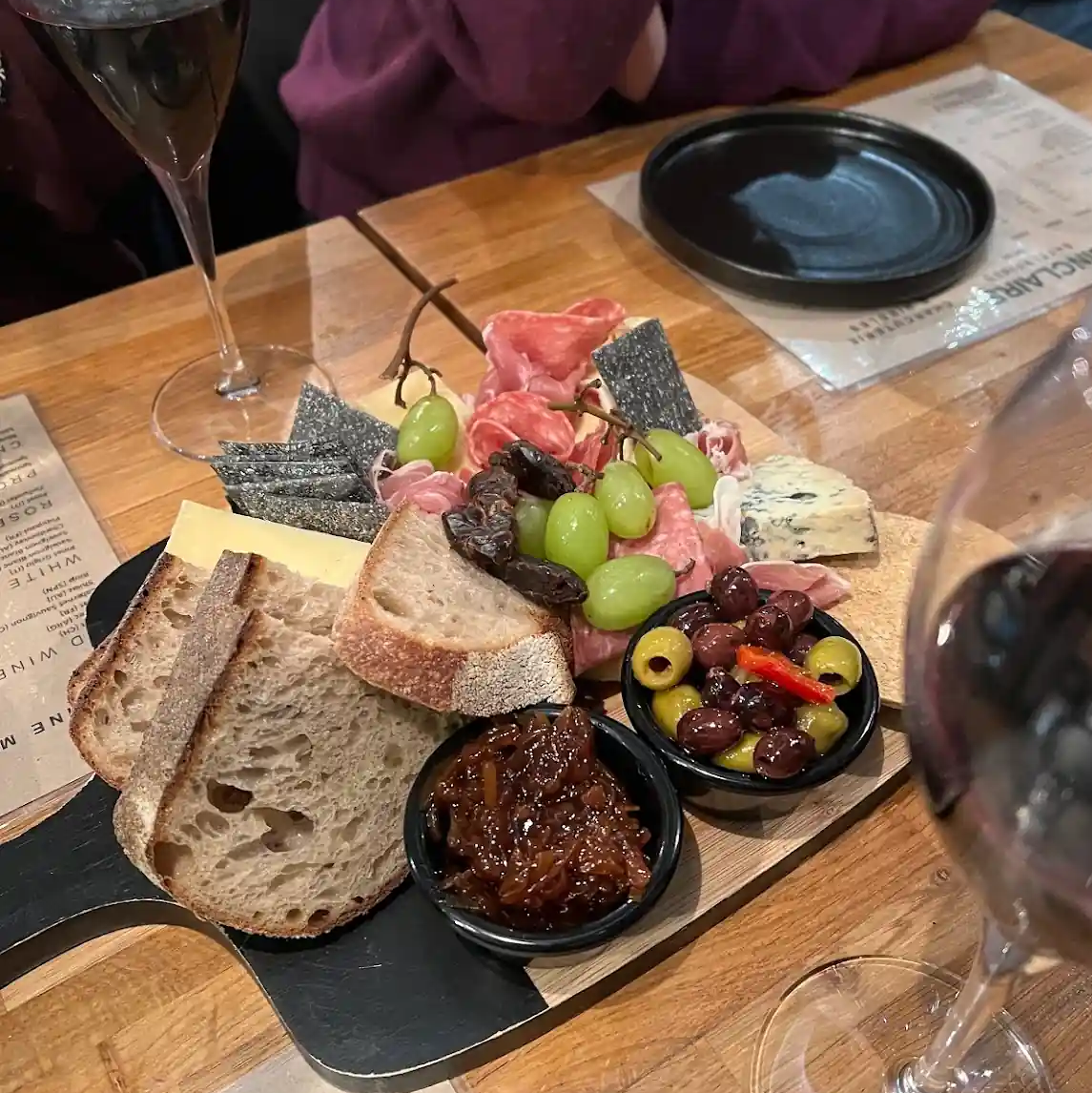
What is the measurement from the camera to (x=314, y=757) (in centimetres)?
82

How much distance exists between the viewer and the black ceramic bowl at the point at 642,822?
2.35 feet

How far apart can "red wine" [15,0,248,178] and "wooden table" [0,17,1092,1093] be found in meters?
0.36

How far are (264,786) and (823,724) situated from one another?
421 millimetres

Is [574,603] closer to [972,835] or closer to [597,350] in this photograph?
[597,350]

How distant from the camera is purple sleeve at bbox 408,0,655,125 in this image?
152 centimetres

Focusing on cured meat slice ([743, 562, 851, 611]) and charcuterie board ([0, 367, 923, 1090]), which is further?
cured meat slice ([743, 562, 851, 611])

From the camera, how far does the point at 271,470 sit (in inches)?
39.0

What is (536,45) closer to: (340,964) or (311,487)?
(311,487)

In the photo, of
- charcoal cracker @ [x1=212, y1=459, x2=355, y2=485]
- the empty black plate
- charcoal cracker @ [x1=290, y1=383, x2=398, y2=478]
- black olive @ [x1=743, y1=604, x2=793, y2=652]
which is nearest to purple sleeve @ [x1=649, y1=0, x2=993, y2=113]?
the empty black plate

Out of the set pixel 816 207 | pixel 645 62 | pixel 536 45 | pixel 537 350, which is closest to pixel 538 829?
pixel 537 350

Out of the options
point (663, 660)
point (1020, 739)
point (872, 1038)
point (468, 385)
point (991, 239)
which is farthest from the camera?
point (991, 239)

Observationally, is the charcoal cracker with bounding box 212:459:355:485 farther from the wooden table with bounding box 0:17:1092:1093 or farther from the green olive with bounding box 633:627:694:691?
the green olive with bounding box 633:627:694:691

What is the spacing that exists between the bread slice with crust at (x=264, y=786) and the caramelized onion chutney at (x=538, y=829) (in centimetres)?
8

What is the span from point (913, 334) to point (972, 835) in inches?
39.8
